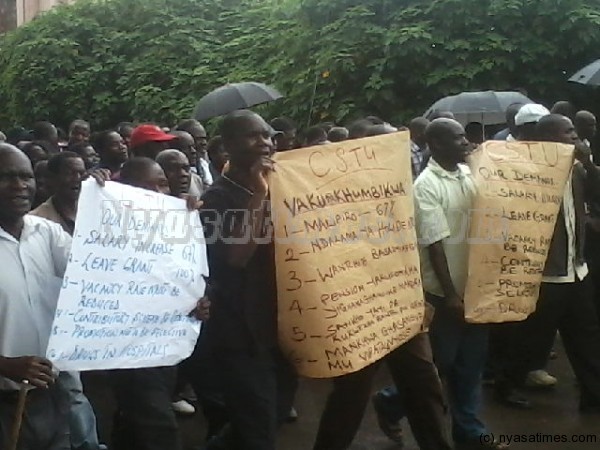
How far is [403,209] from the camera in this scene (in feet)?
13.9

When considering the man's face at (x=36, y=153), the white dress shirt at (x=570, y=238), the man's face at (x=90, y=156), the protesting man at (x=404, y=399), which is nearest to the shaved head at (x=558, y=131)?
the white dress shirt at (x=570, y=238)

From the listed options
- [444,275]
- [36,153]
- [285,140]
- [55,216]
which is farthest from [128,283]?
[285,140]

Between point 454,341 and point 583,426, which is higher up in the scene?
point 454,341

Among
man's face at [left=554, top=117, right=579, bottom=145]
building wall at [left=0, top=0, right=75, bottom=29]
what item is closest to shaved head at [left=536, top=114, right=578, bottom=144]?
man's face at [left=554, top=117, right=579, bottom=145]

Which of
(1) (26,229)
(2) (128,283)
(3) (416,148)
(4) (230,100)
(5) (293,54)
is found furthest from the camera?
(5) (293,54)

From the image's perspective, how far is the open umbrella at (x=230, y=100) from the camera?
31.4 feet

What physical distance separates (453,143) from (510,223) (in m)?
0.52

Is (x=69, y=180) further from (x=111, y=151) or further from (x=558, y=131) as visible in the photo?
(x=558, y=131)

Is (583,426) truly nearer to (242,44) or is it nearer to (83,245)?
(83,245)

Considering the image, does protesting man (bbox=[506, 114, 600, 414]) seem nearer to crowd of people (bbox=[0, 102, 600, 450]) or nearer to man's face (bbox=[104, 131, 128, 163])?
crowd of people (bbox=[0, 102, 600, 450])

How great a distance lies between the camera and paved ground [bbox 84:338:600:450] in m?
5.18

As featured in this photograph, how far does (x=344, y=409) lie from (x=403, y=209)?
978mm

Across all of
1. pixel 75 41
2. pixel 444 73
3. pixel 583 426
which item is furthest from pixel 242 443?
pixel 75 41

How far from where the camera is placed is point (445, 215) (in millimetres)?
4668
